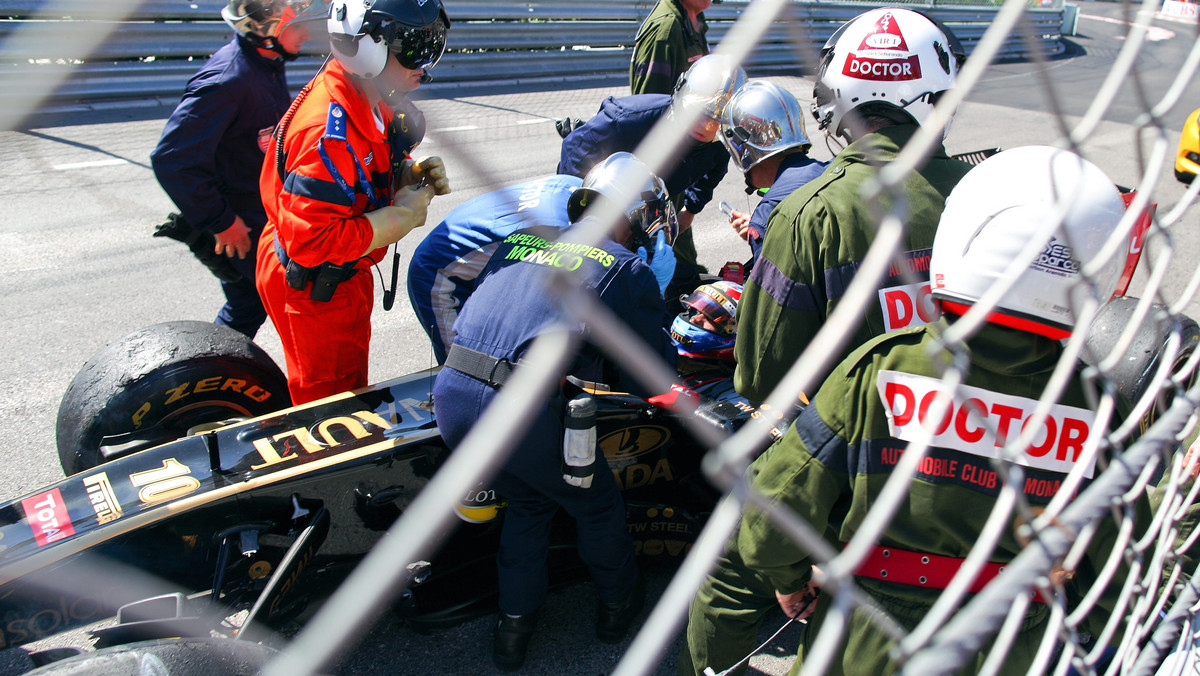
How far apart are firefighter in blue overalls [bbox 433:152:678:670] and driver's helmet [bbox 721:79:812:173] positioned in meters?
0.61

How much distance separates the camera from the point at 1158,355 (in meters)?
3.18

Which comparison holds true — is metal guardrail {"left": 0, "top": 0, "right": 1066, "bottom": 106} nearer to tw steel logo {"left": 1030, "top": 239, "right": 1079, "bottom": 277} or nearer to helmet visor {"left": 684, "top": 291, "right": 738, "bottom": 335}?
helmet visor {"left": 684, "top": 291, "right": 738, "bottom": 335}

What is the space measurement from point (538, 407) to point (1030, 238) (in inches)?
54.8

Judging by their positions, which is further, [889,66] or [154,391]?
[154,391]

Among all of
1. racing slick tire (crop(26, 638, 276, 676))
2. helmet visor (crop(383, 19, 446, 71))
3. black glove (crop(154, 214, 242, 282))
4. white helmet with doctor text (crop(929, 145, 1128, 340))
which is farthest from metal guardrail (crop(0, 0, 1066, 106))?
racing slick tire (crop(26, 638, 276, 676))

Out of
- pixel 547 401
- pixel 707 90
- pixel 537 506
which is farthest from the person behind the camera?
pixel 707 90

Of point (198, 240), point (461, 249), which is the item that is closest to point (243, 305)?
point (198, 240)

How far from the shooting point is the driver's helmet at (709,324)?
10.0 ft

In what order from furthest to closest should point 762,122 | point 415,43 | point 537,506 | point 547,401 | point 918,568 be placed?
point 762,122, point 415,43, point 537,506, point 547,401, point 918,568

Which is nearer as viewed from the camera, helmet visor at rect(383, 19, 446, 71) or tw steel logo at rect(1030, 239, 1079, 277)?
tw steel logo at rect(1030, 239, 1079, 277)

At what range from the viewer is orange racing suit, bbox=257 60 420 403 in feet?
9.06

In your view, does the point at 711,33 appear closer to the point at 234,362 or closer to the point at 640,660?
the point at 234,362

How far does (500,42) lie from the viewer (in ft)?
37.2

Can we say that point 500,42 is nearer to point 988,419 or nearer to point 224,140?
point 224,140
